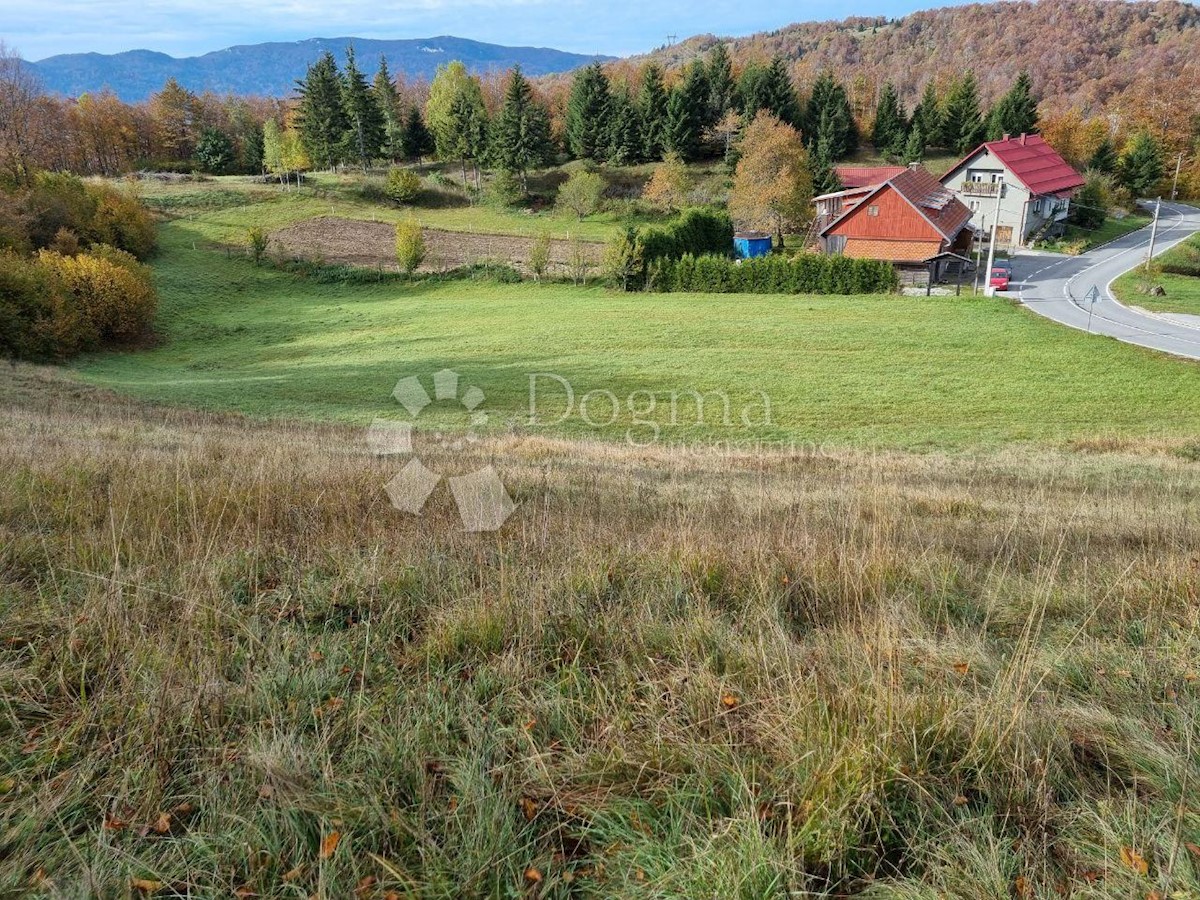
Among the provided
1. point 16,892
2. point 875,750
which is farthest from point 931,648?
point 16,892

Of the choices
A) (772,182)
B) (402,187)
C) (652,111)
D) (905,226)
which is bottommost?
(905,226)

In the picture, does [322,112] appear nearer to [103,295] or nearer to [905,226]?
[103,295]

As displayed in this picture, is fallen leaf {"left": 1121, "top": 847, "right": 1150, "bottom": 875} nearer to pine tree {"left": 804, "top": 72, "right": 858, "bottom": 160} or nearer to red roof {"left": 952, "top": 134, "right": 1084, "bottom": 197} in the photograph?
red roof {"left": 952, "top": 134, "right": 1084, "bottom": 197}

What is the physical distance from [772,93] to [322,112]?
44.9 meters

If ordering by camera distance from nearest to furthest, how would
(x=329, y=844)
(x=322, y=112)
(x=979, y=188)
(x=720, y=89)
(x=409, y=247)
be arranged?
(x=329, y=844) < (x=409, y=247) < (x=979, y=188) < (x=322, y=112) < (x=720, y=89)

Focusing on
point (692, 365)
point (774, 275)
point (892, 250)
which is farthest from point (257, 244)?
point (892, 250)

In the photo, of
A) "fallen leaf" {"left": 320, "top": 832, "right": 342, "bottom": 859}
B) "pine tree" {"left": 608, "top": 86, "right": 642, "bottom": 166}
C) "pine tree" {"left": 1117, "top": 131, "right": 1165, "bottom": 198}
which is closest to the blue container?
"pine tree" {"left": 608, "top": 86, "right": 642, "bottom": 166}

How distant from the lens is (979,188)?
173 feet

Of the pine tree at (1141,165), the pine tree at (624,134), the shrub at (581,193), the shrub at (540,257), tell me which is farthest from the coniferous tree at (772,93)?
the shrub at (540,257)

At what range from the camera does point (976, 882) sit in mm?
1864

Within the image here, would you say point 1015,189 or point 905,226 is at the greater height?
point 1015,189

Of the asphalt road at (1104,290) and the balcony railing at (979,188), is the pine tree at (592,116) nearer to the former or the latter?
the balcony railing at (979,188)

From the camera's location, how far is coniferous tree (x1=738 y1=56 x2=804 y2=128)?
235 feet

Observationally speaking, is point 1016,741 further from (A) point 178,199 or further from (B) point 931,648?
(A) point 178,199
